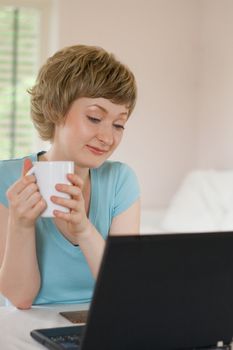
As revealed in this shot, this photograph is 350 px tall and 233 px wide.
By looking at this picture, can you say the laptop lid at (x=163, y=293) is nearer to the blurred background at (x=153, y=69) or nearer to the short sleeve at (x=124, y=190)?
the short sleeve at (x=124, y=190)

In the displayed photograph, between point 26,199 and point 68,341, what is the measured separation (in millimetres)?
284

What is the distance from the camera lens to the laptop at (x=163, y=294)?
0.90m

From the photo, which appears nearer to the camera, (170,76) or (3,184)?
(3,184)

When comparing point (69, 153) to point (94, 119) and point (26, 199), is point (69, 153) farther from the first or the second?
point (26, 199)

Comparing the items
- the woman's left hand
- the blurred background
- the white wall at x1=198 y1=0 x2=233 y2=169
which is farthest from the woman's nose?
the white wall at x1=198 y1=0 x2=233 y2=169

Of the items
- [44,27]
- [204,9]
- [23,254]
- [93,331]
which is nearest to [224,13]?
[204,9]

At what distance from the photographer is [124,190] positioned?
5.39ft

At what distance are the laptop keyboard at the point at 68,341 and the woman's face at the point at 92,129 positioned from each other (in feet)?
1.51

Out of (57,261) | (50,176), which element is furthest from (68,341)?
(57,261)

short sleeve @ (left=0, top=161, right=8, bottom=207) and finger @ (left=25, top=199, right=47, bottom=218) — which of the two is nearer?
finger @ (left=25, top=199, right=47, bottom=218)

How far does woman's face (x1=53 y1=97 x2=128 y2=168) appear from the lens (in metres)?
1.46

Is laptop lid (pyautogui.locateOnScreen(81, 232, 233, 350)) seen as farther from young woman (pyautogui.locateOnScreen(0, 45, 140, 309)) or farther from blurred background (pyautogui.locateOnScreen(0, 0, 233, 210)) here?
blurred background (pyautogui.locateOnScreen(0, 0, 233, 210))

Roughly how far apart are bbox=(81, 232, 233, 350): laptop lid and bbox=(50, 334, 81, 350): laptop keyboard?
0.40ft

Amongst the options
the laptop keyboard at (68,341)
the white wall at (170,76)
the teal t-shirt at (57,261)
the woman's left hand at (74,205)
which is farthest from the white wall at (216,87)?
the laptop keyboard at (68,341)
